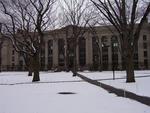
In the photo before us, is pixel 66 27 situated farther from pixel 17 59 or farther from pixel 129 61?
pixel 17 59

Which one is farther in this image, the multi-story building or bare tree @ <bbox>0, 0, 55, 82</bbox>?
the multi-story building

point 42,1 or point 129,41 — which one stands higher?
point 42,1

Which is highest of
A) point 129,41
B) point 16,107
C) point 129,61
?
point 129,41

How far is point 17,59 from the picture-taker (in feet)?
355

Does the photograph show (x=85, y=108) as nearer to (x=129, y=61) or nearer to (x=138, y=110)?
(x=138, y=110)

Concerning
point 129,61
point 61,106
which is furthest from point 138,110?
point 129,61

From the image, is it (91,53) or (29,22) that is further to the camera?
(91,53)

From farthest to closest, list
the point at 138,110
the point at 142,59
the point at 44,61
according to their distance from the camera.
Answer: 1. the point at 44,61
2. the point at 142,59
3. the point at 138,110

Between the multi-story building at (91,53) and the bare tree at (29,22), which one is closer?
the bare tree at (29,22)

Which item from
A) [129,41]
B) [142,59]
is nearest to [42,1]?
[129,41]

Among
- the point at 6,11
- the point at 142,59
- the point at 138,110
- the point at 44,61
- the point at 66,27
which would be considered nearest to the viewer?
the point at 138,110

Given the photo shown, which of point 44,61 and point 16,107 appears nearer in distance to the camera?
point 16,107

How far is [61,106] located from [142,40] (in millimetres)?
83439

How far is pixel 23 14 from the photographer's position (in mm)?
33969
